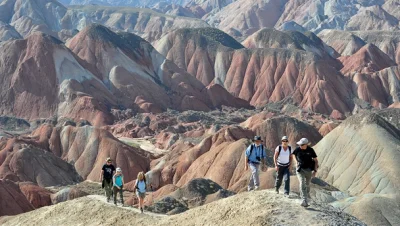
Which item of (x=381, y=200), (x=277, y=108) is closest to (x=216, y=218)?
(x=381, y=200)

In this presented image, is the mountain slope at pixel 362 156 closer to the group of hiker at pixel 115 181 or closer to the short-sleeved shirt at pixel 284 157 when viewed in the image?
the group of hiker at pixel 115 181

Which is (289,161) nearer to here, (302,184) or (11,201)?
(302,184)

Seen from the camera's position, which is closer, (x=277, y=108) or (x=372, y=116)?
(x=372, y=116)

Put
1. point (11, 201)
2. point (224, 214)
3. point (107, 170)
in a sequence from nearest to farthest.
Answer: point (224, 214)
point (107, 170)
point (11, 201)

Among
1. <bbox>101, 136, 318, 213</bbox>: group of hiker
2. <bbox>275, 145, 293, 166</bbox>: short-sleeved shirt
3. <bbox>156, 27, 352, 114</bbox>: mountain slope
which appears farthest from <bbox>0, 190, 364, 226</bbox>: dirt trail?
<bbox>156, 27, 352, 114</bbox>: mountain slope

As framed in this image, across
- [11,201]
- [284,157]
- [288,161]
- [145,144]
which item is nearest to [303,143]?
[284,157]

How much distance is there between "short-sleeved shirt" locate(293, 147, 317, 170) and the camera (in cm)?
1894

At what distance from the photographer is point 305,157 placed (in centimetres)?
1900

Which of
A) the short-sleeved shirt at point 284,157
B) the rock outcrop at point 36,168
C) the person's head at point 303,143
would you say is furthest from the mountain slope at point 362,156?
the person's head at point 303,143

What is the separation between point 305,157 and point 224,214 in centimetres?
391

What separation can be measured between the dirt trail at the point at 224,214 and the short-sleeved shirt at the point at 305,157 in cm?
167

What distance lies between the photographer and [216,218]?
69.2 feet

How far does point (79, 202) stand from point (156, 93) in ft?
324

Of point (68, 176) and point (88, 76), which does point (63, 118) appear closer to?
point (88, 76)
